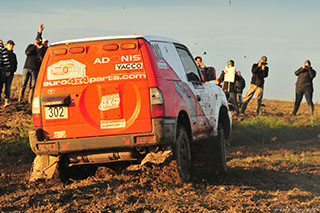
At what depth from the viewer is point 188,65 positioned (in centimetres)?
938

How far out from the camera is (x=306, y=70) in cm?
2150

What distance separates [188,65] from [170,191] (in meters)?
2.65

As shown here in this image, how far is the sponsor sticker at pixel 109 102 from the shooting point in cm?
763

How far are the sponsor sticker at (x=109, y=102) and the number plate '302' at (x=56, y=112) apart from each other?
486 millimetres

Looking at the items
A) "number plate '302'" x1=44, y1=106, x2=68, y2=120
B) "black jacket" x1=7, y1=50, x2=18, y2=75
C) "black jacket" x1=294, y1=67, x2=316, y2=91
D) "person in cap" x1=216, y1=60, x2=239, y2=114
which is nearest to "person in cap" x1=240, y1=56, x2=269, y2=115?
"person in cap" x1=216, y1=60, x2=239, y2=114

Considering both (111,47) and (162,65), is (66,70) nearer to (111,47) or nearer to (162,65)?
(111,47)

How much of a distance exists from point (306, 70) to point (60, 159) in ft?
48.9

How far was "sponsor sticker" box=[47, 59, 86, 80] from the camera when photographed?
784 cm

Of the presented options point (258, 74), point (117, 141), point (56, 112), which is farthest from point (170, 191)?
point (258, 74)

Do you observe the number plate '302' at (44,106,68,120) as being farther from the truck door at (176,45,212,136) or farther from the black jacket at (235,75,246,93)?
the black jacket at (235,75,246,93)

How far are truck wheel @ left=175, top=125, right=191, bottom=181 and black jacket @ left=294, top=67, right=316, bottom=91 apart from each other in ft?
45.2

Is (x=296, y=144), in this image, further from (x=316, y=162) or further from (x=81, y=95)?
(x=81, y=95)

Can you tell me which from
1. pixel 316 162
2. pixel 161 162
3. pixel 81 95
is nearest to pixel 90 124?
pixel 81 95

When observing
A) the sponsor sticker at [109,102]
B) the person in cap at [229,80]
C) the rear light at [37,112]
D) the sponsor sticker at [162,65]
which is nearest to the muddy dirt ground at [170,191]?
the rear light at [37,112]
